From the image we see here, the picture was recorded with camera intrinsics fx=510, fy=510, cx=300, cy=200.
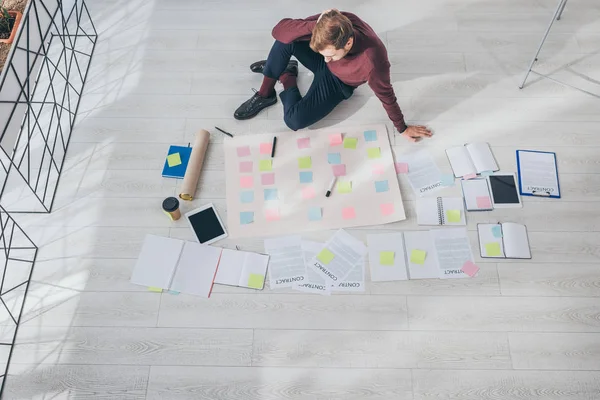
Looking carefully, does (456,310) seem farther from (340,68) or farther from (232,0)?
(232,0)

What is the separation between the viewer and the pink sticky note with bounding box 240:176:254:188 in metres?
2.66

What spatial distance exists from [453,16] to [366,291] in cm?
187

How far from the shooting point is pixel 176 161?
272 cm

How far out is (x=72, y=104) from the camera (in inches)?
115

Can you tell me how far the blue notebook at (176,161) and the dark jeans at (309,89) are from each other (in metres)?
0.57

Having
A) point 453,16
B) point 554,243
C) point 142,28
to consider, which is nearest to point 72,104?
point 142,28

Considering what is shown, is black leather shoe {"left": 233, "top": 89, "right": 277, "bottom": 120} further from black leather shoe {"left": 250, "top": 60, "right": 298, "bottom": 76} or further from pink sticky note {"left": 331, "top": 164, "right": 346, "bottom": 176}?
pink sticky note {"left": 331, "top": 164, "right": 346, "bottom": 176}

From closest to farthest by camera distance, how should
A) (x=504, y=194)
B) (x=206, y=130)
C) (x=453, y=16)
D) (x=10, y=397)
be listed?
1. (x=10, y=397)
2. (x=504, y=194)
3. (x=206, y=130)
4. (x=453, y=16)

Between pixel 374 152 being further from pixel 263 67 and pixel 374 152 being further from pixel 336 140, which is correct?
pixel 263 67

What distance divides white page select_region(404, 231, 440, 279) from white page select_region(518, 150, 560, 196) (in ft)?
1.94

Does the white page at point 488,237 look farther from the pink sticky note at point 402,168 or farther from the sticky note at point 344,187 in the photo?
the sticky note at point 344,187

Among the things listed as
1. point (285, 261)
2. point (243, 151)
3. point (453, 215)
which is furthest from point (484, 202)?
point (243, 151)

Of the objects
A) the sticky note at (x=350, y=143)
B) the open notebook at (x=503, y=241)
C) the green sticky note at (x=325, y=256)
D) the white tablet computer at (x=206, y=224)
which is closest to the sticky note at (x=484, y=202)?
the open notebook at (x=503, y=241)

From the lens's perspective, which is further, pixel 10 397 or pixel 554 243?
pixel 554 243
